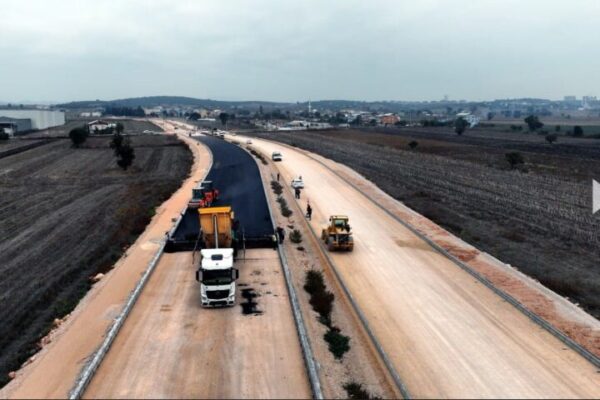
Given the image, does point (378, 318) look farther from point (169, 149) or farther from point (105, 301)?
point (169, 149)

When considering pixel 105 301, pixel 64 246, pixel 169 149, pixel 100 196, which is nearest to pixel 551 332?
pixel 105 301

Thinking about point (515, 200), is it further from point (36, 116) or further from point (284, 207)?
point (36, 116)

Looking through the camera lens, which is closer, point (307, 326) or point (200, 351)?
point (200, 351)

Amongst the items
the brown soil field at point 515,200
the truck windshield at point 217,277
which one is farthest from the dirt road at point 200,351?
the brown soil field at point 515,200

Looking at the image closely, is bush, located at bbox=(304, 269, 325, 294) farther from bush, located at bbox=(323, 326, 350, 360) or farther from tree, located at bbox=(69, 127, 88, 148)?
tree, located at bbox=(69, 127, 88, 148)

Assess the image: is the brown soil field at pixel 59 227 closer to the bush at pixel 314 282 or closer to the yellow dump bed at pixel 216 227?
the yellow dump bed at pixel 216 227

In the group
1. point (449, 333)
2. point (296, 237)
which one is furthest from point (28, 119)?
point (449, 333)
